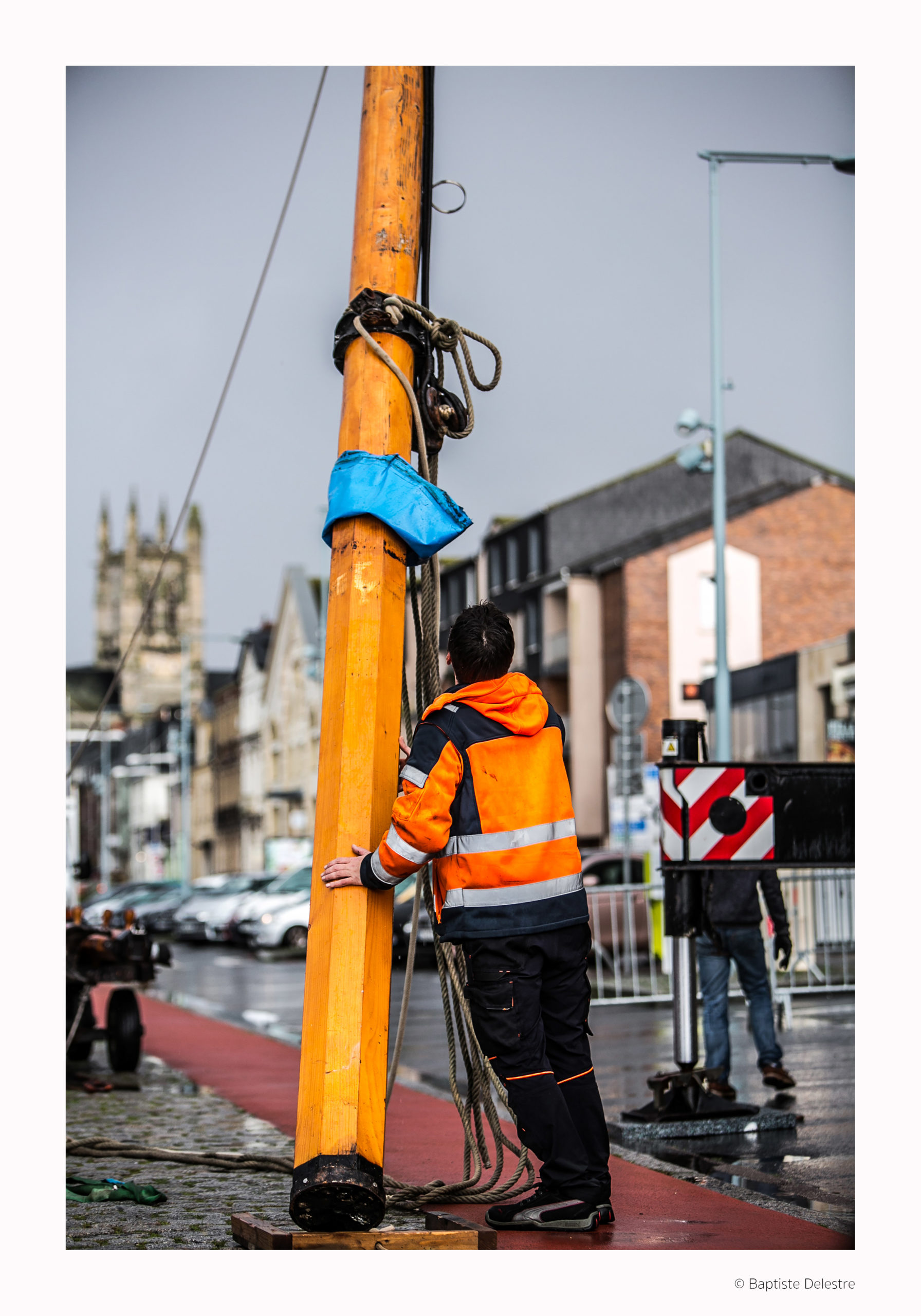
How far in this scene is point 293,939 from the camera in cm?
2909

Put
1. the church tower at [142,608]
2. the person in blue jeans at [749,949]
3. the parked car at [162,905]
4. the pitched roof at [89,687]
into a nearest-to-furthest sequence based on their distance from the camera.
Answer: the person in blue jeans at [749,949]
the parked car at [162,905]
the church tower at [142,608]
the pitched roof at [89,687]

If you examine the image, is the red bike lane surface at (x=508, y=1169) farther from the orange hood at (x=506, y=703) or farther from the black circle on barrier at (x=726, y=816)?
the black circle on barrier at (x=726, y=816)

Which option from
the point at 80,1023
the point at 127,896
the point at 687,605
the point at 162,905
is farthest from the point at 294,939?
the point at 127,896

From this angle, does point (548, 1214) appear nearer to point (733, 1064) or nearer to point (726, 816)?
point (726, 816)

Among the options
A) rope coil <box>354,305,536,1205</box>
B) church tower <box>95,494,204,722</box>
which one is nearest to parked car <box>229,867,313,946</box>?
rope coil <box>354,305,536,1205</box>

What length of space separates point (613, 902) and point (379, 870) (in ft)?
43.1

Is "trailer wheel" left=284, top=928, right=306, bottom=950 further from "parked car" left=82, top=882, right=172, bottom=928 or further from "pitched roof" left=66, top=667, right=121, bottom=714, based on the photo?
"pitched roof" left=66, top=667, right=121, bottom=714

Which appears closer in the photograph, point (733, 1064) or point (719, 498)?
point (733, 1064)

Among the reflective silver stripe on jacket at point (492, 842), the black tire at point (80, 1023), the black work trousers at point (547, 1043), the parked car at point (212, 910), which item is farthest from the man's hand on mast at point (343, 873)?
the parked car at point (212, 910)

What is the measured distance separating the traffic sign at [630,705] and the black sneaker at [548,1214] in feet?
51.1

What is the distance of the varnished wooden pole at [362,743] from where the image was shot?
153 inches
